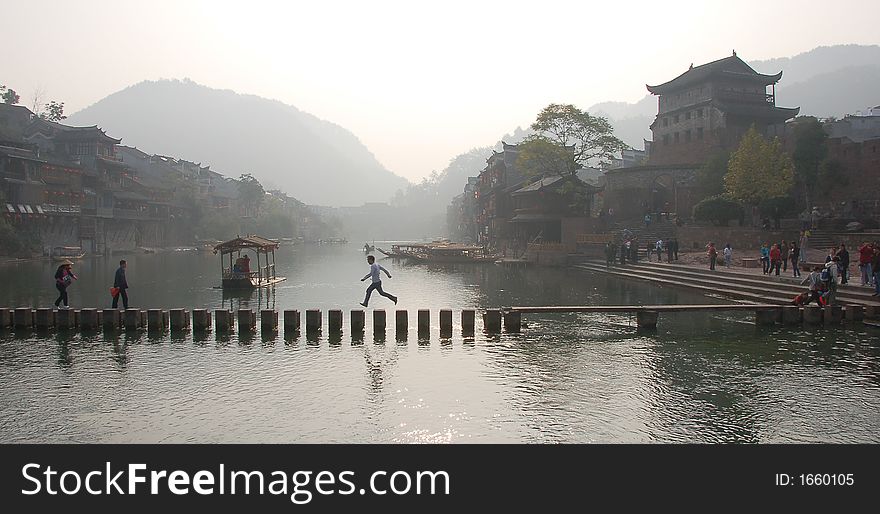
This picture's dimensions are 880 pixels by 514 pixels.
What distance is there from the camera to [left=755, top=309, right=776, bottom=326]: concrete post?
19.5 metres

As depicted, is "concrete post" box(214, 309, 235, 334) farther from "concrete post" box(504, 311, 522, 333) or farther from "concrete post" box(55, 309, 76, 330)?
"concrete post" box(504, 311, 522, 333)

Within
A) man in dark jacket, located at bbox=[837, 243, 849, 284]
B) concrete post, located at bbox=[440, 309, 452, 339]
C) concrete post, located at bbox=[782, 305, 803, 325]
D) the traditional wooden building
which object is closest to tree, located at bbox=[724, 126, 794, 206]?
the traditional wooden building

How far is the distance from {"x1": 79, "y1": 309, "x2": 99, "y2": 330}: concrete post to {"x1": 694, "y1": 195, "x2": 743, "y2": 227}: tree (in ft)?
131

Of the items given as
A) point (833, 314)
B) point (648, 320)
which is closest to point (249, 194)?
point (648, 320)

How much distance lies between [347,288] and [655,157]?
48802 mm

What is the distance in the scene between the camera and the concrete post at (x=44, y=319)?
61.1ft

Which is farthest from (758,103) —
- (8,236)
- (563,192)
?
A: (8,236)

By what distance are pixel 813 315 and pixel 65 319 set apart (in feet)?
76.6

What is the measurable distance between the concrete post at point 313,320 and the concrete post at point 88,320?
6.55m

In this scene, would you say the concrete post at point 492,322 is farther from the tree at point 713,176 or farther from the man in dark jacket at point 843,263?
the tree at point 713,176

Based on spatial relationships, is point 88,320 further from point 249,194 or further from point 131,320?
point 249,194

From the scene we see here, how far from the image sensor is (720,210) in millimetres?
43938

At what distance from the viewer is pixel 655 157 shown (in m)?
70.5
